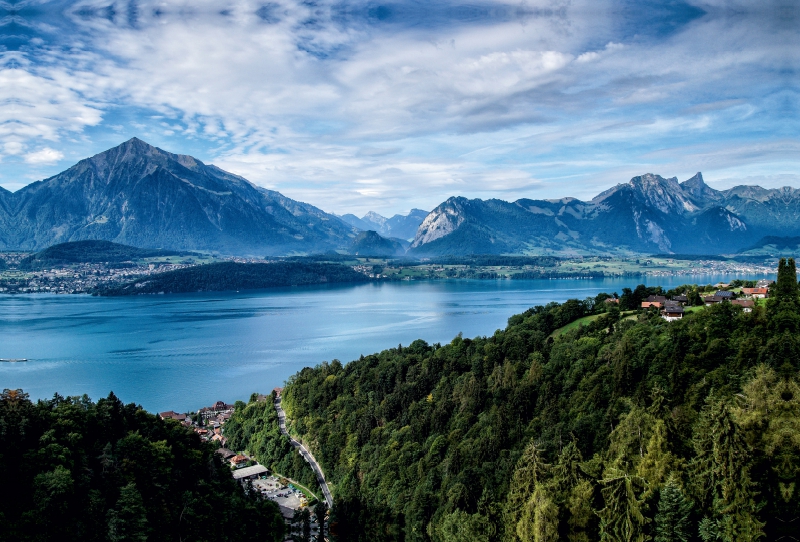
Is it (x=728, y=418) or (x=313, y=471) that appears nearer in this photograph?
(x=728, y=418)

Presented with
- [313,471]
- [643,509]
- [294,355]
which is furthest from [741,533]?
[294,355]

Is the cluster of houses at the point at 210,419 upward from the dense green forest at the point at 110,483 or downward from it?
downward

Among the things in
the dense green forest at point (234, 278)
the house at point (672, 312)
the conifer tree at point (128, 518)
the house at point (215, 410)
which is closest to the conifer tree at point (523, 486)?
the conifer tree at point (128, 518)

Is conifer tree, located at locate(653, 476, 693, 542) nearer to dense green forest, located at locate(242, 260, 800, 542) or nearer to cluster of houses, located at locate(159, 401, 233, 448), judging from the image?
dense green forest, located at locate(242, 260, 800, 542)

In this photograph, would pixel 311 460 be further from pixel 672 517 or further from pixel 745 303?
pixel 745 303

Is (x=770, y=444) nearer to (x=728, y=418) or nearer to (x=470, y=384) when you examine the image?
(x=728, y=418)

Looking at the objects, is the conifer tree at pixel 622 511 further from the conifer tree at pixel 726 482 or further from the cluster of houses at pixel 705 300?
the cluster of houses at pixel 705 300
